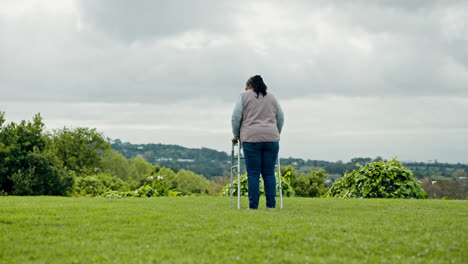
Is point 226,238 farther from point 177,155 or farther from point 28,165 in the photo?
point 177,155

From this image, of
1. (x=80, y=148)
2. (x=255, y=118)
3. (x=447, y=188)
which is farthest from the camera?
(x=80, y=148)

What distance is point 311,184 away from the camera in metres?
30.5

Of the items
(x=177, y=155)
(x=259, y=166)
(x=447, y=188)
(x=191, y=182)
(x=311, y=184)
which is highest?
(x=177, y=155)

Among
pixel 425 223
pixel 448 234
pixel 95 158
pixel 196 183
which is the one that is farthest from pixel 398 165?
pixel 196 183

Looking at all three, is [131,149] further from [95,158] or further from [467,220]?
Answer: [467,220]

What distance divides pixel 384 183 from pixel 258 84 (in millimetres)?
6685

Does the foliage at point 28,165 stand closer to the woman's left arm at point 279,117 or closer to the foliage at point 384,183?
the foliage at point 384,183

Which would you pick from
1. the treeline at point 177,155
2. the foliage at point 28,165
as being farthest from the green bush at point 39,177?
the treeline at point 177,155

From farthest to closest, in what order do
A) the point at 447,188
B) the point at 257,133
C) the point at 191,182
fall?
→ the point at 191,182 < the point at 447,188 < the point at 257,133

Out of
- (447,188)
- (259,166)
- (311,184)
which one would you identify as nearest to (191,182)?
(311,184)

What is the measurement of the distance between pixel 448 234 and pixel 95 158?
2114 inches

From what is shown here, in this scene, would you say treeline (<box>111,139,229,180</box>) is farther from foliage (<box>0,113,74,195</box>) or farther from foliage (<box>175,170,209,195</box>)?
foliage (<box>0,113,74,195</box>)

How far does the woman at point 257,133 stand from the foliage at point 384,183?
19.9ft

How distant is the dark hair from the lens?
27.3ft
